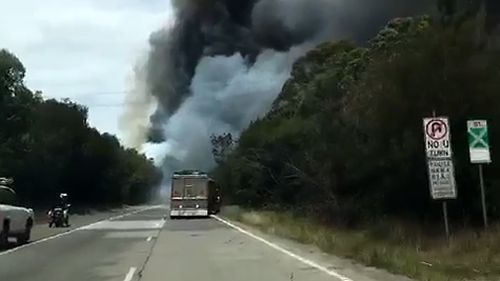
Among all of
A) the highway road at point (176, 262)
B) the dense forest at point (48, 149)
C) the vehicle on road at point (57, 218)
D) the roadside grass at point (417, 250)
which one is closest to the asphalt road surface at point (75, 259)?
the highway road at point (176, 262)

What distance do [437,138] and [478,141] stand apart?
0.96 meters

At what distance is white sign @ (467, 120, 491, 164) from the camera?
59.0ft

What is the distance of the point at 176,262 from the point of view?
21.0 m

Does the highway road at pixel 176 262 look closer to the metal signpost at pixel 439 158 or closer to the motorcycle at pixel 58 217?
the metal signpost at pixel 439 158

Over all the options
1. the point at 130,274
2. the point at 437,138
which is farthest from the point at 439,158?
the point at 130,274

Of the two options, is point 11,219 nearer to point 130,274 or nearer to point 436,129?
point 130,274

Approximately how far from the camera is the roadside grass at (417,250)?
15.9 m

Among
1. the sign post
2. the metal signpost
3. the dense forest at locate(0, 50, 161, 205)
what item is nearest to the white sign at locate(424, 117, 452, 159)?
the metal signpost

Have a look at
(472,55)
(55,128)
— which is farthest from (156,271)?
(55,128)

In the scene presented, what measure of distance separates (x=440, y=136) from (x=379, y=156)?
10.5m

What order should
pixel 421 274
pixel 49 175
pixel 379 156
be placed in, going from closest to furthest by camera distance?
pixel 421 274 → pixel 379 156 → pixel 49 175

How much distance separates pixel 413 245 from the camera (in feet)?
71.8

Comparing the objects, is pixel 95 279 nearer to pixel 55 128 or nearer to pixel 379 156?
pixel 379 156

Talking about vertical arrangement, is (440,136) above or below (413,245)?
above
